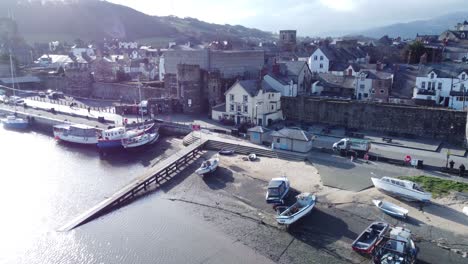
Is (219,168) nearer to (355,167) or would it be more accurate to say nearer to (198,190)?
(198,190)

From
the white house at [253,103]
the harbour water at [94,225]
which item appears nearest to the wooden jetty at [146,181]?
the harbour water at [94,225]

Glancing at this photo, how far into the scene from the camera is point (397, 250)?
58.0 ft

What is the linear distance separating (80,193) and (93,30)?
501 ft

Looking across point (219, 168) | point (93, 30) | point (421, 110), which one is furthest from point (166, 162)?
point (93, 30)

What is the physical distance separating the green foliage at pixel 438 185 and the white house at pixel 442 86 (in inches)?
751

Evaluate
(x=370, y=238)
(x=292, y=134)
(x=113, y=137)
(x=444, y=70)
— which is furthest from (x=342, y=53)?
(x=370, y=238)

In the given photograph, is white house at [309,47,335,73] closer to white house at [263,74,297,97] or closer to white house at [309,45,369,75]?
white house at [309,45,369,75]

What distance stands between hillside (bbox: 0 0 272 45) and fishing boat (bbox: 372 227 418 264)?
15014 centimetres

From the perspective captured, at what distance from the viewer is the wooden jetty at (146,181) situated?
2350cm

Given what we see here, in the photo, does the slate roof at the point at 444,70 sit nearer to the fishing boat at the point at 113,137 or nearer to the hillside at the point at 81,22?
the fishing boat at the point at 113,137

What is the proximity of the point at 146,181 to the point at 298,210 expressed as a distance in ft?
39.6

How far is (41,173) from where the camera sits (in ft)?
105

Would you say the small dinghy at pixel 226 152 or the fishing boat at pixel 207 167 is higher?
the small dinghy at pixel 226 152

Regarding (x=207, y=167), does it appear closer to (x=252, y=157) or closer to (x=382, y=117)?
(x=252, y=157)
